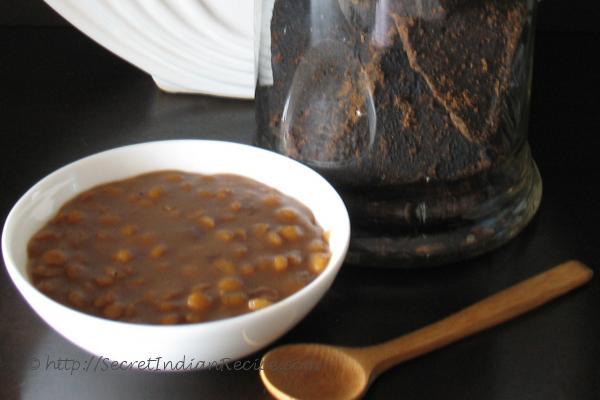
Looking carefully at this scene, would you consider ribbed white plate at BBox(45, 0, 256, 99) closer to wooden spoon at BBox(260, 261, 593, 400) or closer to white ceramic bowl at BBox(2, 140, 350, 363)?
white ceramic bowl at BBox(2, 140, 350, 363)

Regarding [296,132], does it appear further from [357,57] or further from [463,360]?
[463,360]

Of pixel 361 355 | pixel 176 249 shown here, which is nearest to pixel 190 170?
pixel 176 249

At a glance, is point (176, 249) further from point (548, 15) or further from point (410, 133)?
point (548, 15)

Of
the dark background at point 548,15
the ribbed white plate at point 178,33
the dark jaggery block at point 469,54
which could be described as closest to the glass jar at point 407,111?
the dark jaggery block at point 469,54

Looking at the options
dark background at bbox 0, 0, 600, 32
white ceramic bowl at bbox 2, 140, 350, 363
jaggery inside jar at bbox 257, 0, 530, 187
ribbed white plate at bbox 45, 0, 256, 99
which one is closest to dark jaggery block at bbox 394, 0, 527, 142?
jaggery inside jar at bbox 257, 0, 530, 187

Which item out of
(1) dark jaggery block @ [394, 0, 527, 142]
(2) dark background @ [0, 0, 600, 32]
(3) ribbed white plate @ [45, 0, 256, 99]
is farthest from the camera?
(2) dark background @ [0, 0, 600, 32]

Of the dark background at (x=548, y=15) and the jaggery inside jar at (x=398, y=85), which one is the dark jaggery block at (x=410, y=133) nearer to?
the jaggery inside jar at (x=398, y=85)
